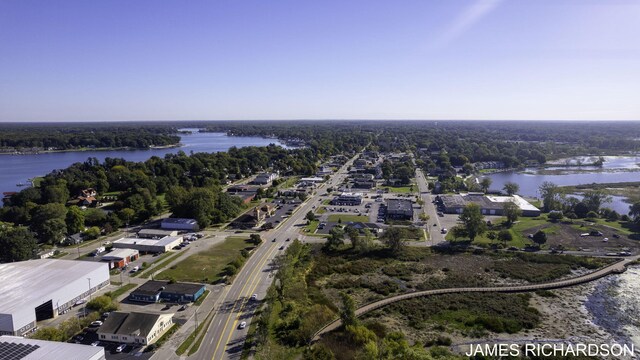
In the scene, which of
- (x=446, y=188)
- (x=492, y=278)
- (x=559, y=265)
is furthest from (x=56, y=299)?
(x=446, y=188)

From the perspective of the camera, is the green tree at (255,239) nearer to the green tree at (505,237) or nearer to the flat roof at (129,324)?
the flat roof at (129,324)

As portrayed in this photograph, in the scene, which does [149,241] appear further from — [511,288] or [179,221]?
[511,288]

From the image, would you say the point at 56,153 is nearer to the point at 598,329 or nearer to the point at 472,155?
the point at 472,155

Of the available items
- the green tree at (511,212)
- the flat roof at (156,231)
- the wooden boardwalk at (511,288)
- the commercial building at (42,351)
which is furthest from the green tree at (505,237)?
the commercial building at (42,351)

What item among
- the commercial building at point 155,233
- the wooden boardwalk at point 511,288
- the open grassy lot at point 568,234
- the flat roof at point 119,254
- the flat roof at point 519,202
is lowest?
the wooden boardwalk at point 511,288

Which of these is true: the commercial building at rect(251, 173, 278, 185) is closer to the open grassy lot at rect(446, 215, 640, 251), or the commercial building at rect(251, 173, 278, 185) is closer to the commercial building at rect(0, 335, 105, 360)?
the open grassy lot at rect(446, 215, 640, 251)

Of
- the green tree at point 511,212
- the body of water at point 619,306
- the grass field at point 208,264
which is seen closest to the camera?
the body of water at point 619,306

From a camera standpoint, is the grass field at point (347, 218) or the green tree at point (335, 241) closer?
the green tree at point (335, 241)
